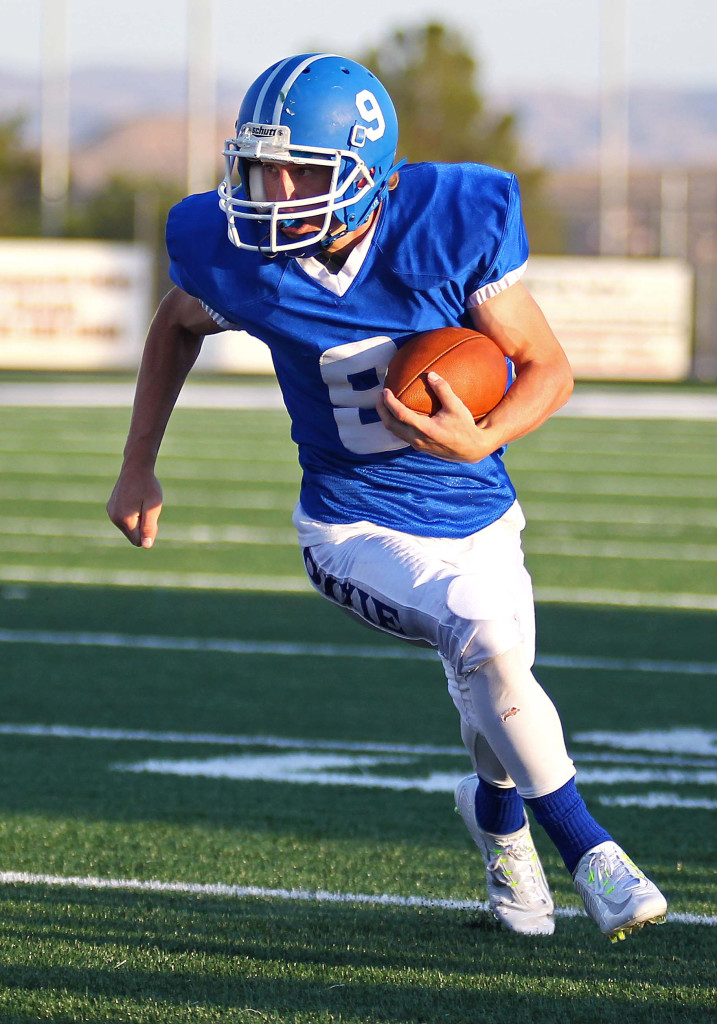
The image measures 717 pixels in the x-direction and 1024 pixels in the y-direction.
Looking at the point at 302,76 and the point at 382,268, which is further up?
the point at 302,76

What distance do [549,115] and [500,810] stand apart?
190003mm

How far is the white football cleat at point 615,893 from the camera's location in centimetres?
267

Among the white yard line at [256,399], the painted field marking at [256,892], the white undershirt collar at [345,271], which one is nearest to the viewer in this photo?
the white undershirt collar at [345,271]

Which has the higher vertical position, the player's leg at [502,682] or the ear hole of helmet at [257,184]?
the ear hole of helmet at [257,184]

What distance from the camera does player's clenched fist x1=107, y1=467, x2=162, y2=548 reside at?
3350 millimetres

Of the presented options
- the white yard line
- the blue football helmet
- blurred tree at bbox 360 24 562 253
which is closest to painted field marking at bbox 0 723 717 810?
the blue football helmet

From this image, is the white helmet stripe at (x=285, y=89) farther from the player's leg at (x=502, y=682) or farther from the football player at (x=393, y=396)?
the player's leg at (x=502, y=682)

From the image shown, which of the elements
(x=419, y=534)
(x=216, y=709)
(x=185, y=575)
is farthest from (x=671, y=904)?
(x=185, y=575)

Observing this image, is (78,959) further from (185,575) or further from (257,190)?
(185,575)

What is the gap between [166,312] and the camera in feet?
11.2

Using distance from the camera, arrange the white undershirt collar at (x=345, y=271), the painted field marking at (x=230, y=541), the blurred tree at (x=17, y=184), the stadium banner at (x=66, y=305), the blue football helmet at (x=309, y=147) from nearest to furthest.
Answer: the blue football helmet at (x=309, y=147) → the white undershirt collar at (x=345, y=271) → the painted field marking at (x=230, y=541) → the stadium banner at (x=66, y=305) → the blurred tree at (x=17, y=184)

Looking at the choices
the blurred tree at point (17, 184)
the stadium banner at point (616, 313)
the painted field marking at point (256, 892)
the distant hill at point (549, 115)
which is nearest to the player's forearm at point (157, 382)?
the painted field marking at point (256, 892)

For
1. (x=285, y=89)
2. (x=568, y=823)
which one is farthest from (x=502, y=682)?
(x=285, y=89)

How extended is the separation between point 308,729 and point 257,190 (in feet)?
7.93
